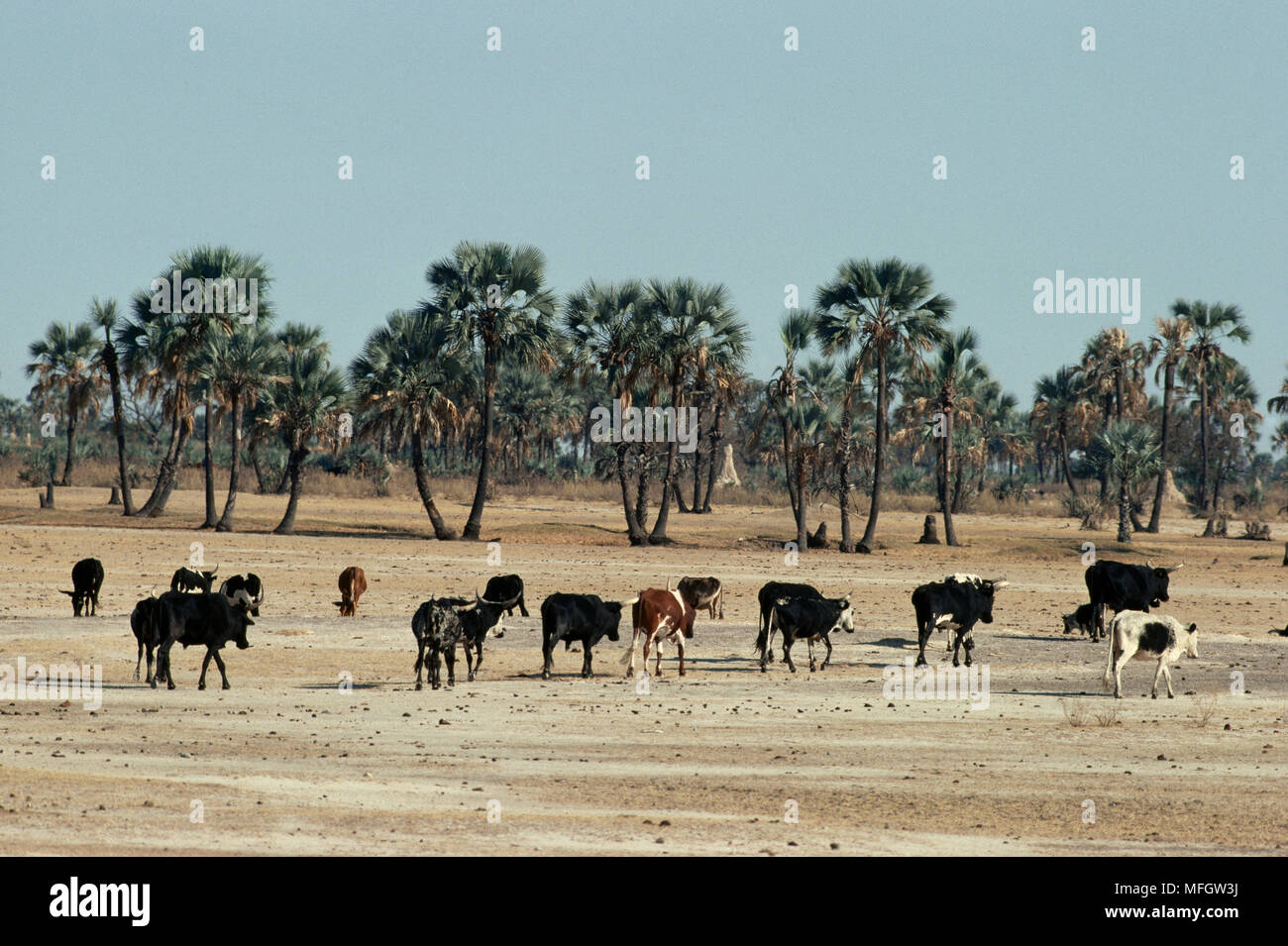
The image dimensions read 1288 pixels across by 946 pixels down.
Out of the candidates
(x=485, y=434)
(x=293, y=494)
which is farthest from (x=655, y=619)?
(x=293, y=494)

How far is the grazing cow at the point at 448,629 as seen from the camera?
68.4 ft

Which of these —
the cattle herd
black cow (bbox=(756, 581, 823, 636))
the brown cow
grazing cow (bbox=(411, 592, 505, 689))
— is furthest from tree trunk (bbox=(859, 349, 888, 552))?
grazing cow (bbox=(411, 592, 505, 689))

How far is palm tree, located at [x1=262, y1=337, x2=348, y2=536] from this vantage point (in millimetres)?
57719

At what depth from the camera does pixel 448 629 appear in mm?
21031

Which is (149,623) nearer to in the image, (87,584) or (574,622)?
(574,622)

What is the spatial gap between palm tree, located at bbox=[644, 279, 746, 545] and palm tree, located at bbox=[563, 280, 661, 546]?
0.48 m

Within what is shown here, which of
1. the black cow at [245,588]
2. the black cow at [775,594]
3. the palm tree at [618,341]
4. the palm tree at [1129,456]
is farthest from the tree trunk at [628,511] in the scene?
the black cow at [775,594]

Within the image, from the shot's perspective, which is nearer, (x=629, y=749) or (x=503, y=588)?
(x=629, y=749)

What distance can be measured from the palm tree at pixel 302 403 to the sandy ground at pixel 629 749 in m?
22.9

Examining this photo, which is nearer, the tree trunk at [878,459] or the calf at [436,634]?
the calf at [436,634]

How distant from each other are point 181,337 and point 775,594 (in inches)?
1604

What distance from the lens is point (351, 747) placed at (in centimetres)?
1620

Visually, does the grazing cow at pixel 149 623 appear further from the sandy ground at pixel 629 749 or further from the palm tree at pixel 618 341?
the palm tree at pixel 618 341
